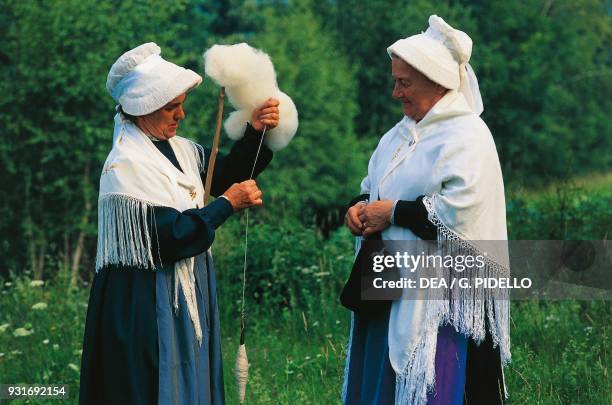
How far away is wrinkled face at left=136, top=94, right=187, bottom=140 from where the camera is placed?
4.06 m

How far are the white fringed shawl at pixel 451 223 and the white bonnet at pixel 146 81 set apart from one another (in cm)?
98

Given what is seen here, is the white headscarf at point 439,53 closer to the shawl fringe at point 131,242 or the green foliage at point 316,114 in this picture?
the shawl fringe at point 131,242

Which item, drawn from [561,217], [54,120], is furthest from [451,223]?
[54,120]

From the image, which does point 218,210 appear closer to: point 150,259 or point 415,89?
point 150,259

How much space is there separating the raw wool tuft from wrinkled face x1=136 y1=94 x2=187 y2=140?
0.73 ft

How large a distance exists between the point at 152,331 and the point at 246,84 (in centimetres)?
113

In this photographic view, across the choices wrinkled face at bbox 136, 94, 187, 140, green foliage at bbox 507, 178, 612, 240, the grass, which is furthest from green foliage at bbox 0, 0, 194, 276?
wrinkled face at bbox 136, 94, 187, 140

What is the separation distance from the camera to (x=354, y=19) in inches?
1566

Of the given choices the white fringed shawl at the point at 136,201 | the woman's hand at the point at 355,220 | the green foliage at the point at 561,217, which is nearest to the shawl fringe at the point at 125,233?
the white fringed shawl at the point at 136,201

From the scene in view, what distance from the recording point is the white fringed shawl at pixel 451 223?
3771 mm

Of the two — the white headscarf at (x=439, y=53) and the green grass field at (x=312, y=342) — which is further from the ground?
the white headscarf at (x=439, y=53)

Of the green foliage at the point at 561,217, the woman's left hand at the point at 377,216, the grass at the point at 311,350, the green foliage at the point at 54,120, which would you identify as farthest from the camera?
the green foliage at the point at 54,120

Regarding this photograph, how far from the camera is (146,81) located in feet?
13.1

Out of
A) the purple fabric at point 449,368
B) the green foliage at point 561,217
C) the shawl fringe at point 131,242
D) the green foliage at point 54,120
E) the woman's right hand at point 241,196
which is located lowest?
the purple fabric at point 449,368
